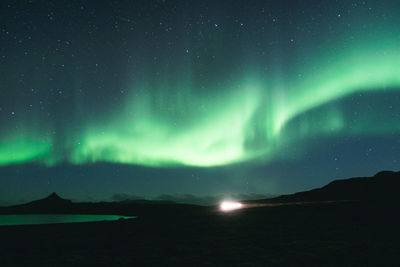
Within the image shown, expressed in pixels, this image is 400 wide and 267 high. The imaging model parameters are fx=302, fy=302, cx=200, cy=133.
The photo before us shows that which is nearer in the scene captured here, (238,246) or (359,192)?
(238,246)

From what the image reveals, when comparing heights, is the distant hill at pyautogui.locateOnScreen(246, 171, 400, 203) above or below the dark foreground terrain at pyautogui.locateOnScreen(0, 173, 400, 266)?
below

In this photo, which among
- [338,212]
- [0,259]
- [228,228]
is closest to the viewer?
[0,259]

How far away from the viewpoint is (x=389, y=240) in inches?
537

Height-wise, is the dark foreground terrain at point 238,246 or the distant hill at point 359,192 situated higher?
the dark foreground terrain at point 238,246

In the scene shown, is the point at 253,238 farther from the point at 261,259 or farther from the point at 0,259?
the point at 0,259

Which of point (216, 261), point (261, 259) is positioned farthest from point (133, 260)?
point (261, 259)

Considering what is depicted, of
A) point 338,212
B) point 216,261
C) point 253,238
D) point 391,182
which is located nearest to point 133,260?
point 216,261

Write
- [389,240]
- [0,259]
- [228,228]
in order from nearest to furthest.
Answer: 1. [0,259]
2. [389,240]
3. [228,228]

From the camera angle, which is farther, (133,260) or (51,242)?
(51,242)

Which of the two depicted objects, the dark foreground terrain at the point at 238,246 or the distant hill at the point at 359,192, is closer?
the dark foreground terrain at the point at 238,246

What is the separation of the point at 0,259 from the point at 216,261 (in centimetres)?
860

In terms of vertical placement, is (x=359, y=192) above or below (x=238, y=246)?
below

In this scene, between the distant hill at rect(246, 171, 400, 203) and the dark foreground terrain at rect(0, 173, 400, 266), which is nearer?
the dark foreground terrain at rect(0, 173, 400, 266)

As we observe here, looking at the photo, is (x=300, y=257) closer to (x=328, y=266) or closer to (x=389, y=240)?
(x=328, y=266)
